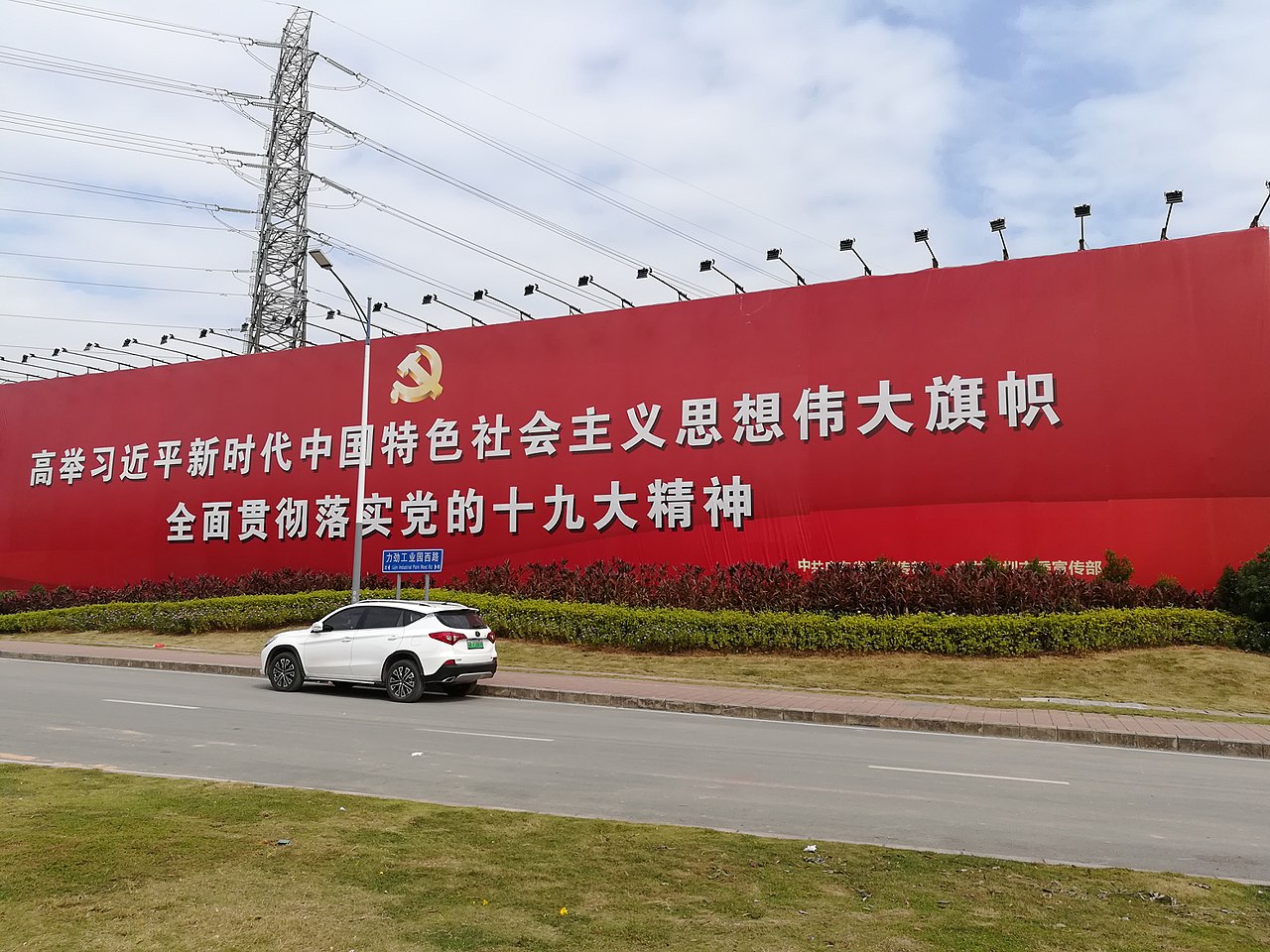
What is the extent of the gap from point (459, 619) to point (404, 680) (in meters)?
1.20

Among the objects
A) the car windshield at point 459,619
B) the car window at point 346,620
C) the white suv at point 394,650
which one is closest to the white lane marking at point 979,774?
the white suv at point 394,650

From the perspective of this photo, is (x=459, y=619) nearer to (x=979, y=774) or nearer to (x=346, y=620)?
(x=346, y=620)

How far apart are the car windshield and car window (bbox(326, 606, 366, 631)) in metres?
1.37

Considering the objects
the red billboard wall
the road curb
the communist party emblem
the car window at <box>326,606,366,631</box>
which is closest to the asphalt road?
the road curb

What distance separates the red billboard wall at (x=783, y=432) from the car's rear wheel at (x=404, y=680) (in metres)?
8.52

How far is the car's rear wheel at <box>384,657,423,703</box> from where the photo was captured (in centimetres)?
1477

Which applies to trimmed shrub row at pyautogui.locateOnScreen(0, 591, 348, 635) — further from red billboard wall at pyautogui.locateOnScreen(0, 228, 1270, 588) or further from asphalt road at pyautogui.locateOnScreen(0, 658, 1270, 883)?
asphalt road at pyautogui.locateOnScreen(0, 658, 1270, 883)

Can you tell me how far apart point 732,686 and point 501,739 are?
6.17m

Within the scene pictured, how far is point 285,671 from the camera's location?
1581 cm

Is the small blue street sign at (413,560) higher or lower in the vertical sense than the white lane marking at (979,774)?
higher

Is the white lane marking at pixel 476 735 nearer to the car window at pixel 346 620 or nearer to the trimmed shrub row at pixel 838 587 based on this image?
the car window at pixel 346 620

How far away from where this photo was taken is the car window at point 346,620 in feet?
50.7

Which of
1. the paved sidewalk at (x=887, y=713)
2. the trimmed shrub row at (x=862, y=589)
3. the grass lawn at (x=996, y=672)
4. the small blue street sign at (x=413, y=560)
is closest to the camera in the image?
the paved sidewalk at (x=887, y=713)

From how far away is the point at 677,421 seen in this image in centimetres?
2281
